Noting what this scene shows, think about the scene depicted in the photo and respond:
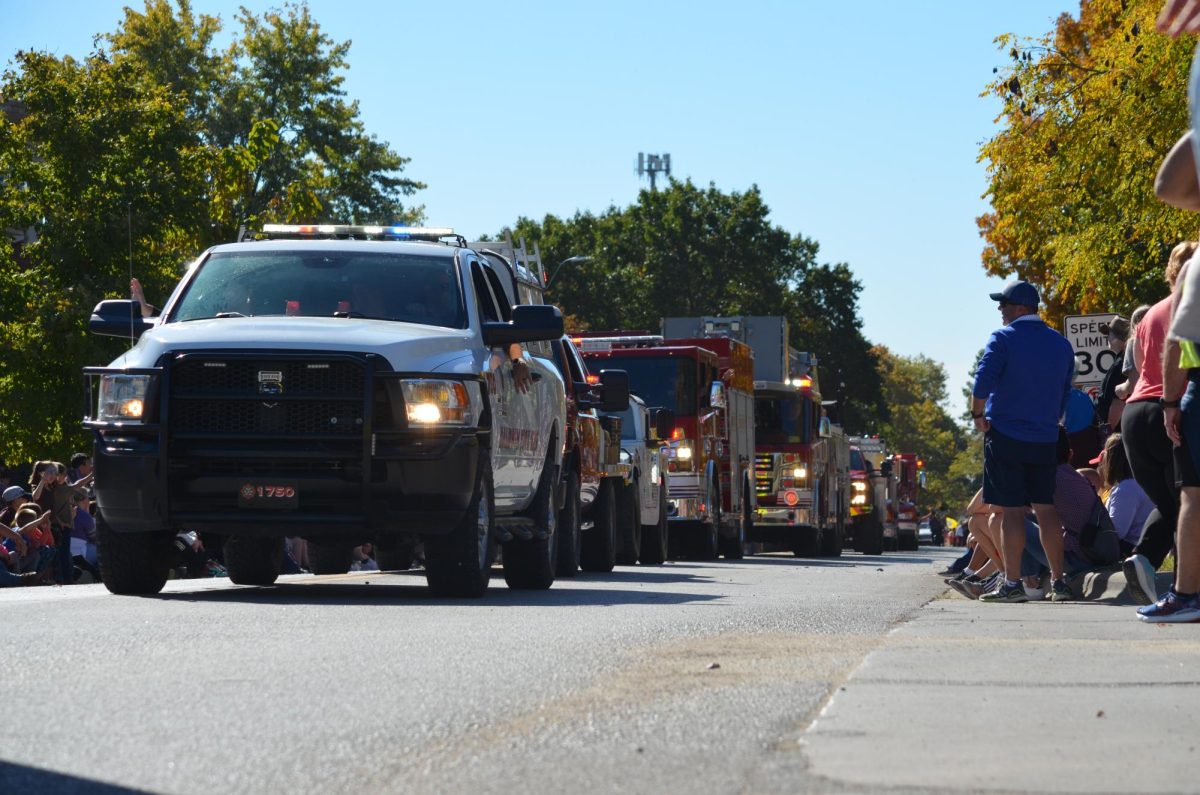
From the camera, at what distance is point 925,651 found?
316 inches

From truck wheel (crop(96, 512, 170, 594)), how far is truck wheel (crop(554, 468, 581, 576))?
3.83 m

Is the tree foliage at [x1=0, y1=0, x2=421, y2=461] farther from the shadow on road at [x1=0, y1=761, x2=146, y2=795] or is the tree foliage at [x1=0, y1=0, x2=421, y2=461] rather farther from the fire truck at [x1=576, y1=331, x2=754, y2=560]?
the shadow on road at [x1=0, y1=761, x2=146, y2=795]

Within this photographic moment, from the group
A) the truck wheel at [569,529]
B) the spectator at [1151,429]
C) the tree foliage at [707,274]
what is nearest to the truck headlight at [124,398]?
the truck wheel at [569,529]

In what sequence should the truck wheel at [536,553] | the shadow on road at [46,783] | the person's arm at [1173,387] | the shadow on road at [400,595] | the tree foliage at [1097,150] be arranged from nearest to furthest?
the shadow on road at [46,783] → the person's arm at [1173,387] → the shadow on road at [400,595] → the truck wheel at [536,553] → the tree foliage at [1097,150]

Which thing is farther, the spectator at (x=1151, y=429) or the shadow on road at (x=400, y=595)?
the shadow on road at (x=400, y=595)

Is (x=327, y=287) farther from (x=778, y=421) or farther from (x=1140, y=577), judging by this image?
(x=778, y=421)

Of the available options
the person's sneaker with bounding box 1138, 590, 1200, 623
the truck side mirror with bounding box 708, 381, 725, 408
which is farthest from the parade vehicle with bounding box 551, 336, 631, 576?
the truck side mirror with bounding box 708, 381, 725, 408

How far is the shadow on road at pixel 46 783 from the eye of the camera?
454 centimetres

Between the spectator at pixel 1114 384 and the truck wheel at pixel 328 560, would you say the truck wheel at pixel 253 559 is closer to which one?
the truck wheel at pixel 328 560

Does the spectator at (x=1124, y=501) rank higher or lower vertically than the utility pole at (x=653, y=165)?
lower

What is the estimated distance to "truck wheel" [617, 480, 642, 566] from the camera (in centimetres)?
2139

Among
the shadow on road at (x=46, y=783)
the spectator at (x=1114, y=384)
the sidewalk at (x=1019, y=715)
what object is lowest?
the shadow on road at (x=46, y=783)

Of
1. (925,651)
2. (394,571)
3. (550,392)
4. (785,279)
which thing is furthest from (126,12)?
(925,651)

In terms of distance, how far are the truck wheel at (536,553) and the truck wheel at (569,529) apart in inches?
52.2
